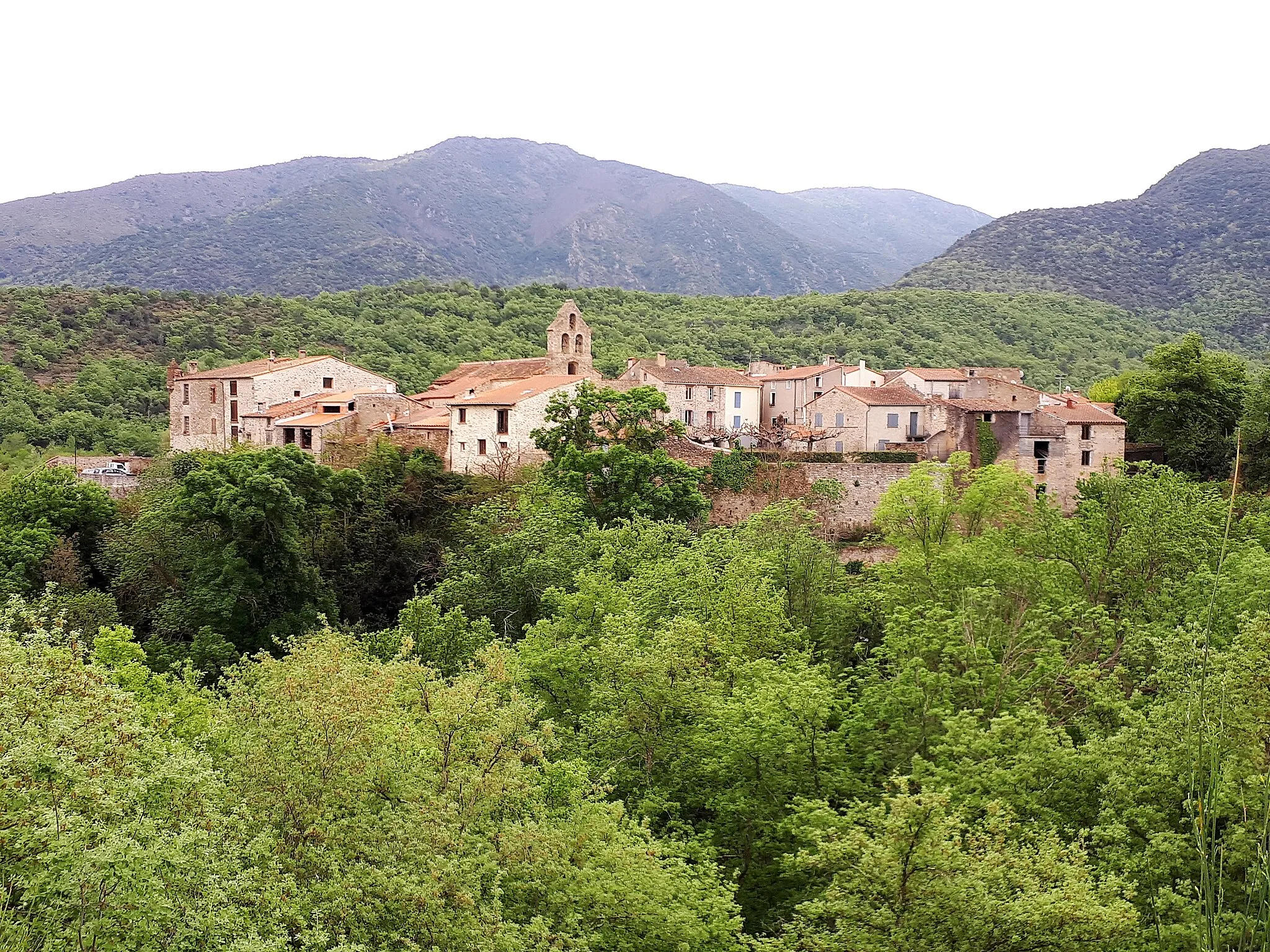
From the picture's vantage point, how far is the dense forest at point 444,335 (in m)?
76.8

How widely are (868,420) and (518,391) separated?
1642 centimetres

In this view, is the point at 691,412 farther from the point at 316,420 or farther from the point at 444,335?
the point at 444,335

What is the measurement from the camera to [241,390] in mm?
58906

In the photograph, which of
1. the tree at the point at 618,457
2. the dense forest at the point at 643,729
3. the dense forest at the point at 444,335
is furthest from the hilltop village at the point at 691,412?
the dense forest at the point at 444,335

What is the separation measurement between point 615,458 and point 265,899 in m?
32.8

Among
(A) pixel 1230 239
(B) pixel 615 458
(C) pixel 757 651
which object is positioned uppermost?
(A) pixel 1230 239

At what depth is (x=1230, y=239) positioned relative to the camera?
456 ft

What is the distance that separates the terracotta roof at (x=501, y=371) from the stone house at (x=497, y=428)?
7337 millimetres

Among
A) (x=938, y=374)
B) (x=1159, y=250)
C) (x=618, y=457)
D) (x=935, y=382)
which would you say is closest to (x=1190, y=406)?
(x=935, y=382)

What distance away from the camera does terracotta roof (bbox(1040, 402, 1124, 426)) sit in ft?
170

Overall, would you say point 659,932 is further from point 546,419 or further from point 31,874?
Answer: point 546,419

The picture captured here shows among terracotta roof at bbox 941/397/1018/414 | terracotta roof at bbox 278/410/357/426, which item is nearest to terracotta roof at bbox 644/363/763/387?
terracotta roof at bbox 941/397/1018/414

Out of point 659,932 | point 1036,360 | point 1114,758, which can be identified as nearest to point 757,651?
point 1114,758

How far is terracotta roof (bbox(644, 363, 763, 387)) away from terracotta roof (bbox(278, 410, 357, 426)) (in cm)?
1522
